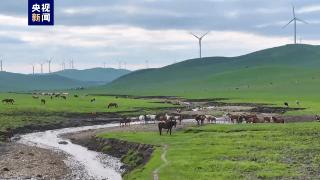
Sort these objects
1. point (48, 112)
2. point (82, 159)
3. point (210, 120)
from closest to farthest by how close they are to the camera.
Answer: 1. point (82, 159)
2. point (210, 120)
3. point (48, 112)

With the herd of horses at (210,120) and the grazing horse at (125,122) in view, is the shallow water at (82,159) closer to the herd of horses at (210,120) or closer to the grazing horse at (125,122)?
the herd of horses at (210,120)

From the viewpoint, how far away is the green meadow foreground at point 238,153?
32.6m

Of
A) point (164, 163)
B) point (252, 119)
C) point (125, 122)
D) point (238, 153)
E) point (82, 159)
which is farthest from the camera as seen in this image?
point (125, 122)

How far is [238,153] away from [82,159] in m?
15.4

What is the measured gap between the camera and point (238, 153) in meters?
39.6

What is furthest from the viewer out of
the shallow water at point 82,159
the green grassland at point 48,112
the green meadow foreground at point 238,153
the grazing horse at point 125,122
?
the green grassland at point 48,112

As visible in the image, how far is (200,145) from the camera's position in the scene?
44.3 metres

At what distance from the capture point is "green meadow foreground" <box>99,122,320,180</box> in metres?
32.6

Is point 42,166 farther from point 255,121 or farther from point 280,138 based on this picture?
point 255,121

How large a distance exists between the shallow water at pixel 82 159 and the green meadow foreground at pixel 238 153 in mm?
3275

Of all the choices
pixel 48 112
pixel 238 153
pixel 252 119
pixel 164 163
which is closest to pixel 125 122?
pixel 252 119

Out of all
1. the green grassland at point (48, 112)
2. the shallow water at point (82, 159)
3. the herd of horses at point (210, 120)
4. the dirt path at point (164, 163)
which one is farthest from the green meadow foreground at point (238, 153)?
the green grassland at point (48, 112)

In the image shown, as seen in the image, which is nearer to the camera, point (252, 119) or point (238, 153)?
point (238, 153)

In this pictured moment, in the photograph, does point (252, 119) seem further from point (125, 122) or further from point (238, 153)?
point (238, 153)
